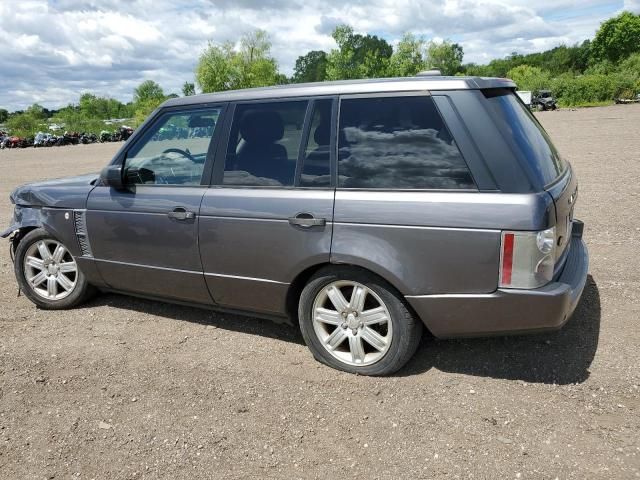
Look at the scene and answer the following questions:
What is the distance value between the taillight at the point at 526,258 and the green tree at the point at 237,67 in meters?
77.8

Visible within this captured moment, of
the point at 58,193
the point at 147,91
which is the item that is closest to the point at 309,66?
the point at 147,91

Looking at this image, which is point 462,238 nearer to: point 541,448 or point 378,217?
point 378,217

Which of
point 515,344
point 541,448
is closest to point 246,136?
point 515,344

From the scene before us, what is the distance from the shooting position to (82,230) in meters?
4.53

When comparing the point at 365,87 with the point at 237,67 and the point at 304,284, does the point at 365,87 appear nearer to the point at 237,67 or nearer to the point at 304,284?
the point at 304,284

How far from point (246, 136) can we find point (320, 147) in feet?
2.08

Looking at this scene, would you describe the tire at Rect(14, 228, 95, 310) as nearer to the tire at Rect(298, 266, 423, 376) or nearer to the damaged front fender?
the damaged front fender

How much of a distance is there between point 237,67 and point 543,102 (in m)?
46.8

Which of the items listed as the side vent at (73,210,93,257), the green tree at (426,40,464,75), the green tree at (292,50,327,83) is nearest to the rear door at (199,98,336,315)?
the side vent at (73,210,93,257)

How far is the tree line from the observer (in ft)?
188

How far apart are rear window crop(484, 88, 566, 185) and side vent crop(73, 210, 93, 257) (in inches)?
131

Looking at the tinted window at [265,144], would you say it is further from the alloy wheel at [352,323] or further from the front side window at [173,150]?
the alloy wheel at [352,323]

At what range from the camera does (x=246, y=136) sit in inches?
150

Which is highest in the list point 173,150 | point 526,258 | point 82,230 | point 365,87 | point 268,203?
point 365,87
